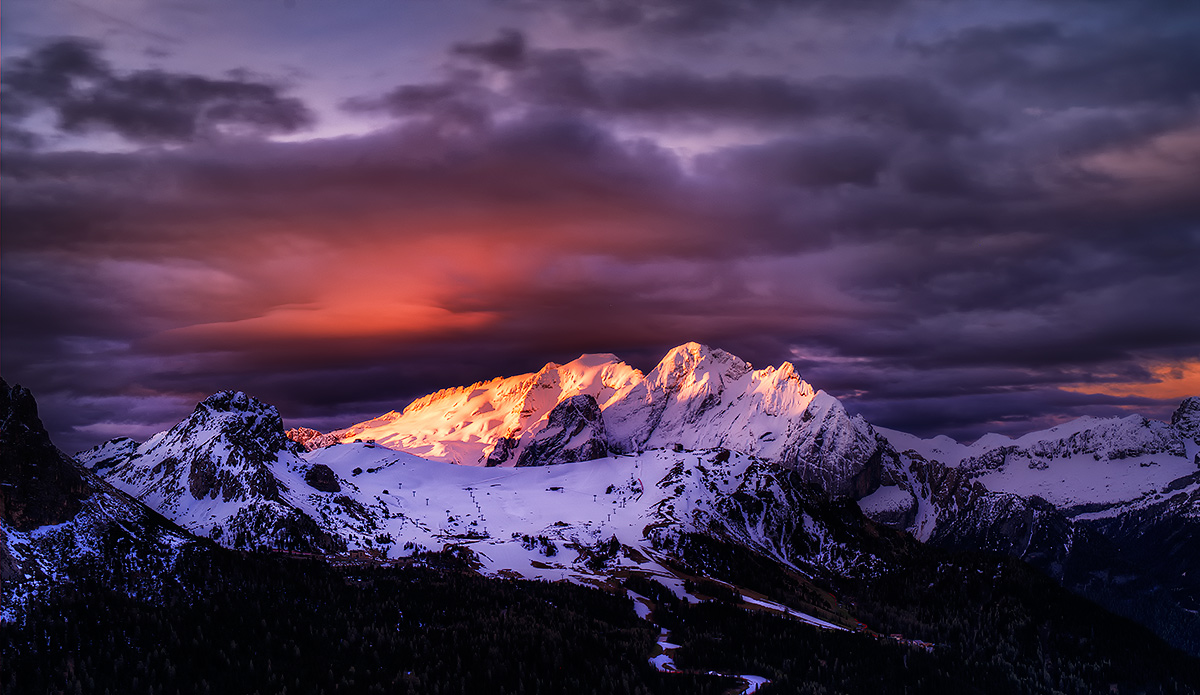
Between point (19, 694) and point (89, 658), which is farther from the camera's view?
point (89, 658)

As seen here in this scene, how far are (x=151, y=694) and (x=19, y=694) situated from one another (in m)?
25.2

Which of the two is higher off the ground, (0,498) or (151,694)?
(0,498)

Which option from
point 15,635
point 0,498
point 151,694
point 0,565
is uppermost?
point 0,498

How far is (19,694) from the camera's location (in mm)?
181125

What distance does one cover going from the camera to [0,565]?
639 feet

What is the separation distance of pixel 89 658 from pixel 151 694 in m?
20.4

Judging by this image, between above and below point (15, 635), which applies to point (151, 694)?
below

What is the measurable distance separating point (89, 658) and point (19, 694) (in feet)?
61.7

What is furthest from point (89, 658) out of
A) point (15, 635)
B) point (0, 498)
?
point (0, 498)

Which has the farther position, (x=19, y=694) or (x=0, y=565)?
(x=0, y=565)

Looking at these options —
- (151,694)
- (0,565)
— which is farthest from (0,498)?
(151,694)

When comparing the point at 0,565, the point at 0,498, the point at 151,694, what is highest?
the point at 0,498

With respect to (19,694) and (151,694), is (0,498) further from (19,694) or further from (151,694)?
(151,694)

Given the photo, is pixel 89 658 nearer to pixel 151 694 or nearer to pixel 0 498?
pixel 151 694
